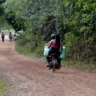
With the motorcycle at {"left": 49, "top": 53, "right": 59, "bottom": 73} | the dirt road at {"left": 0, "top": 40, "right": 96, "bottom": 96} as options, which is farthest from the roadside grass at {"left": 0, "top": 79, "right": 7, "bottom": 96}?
the motorcycle at {"left": 49, "top": 53, "right": 59, "bottom": 73}

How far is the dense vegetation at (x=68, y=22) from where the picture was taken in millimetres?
14366

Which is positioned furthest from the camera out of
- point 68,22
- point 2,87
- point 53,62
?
point 68,22

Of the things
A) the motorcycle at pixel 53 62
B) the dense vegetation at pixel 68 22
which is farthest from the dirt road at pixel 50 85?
the dense vegetation at pixel 68 22

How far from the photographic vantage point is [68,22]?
17516mm

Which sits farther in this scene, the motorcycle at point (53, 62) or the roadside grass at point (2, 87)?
the motorcycle at point (53, 62)

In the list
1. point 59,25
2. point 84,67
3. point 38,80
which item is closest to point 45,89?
point 38,80

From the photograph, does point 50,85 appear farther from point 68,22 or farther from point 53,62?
point 68,22

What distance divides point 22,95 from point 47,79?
273cm

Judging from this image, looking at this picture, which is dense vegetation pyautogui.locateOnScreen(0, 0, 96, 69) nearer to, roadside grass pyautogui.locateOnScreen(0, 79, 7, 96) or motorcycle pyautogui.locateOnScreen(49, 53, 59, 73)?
motorcycle pyautogui.locateOnScreen(49, 53, 59, 73)

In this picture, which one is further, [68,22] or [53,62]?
[68,22]

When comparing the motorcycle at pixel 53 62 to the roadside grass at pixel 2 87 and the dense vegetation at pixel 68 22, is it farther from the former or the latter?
the roadside grass at pixel 2 87

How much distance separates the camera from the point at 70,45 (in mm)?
17469

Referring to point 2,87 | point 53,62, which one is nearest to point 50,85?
point 2,87

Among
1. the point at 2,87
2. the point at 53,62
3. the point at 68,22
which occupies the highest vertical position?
the point at 68,22
